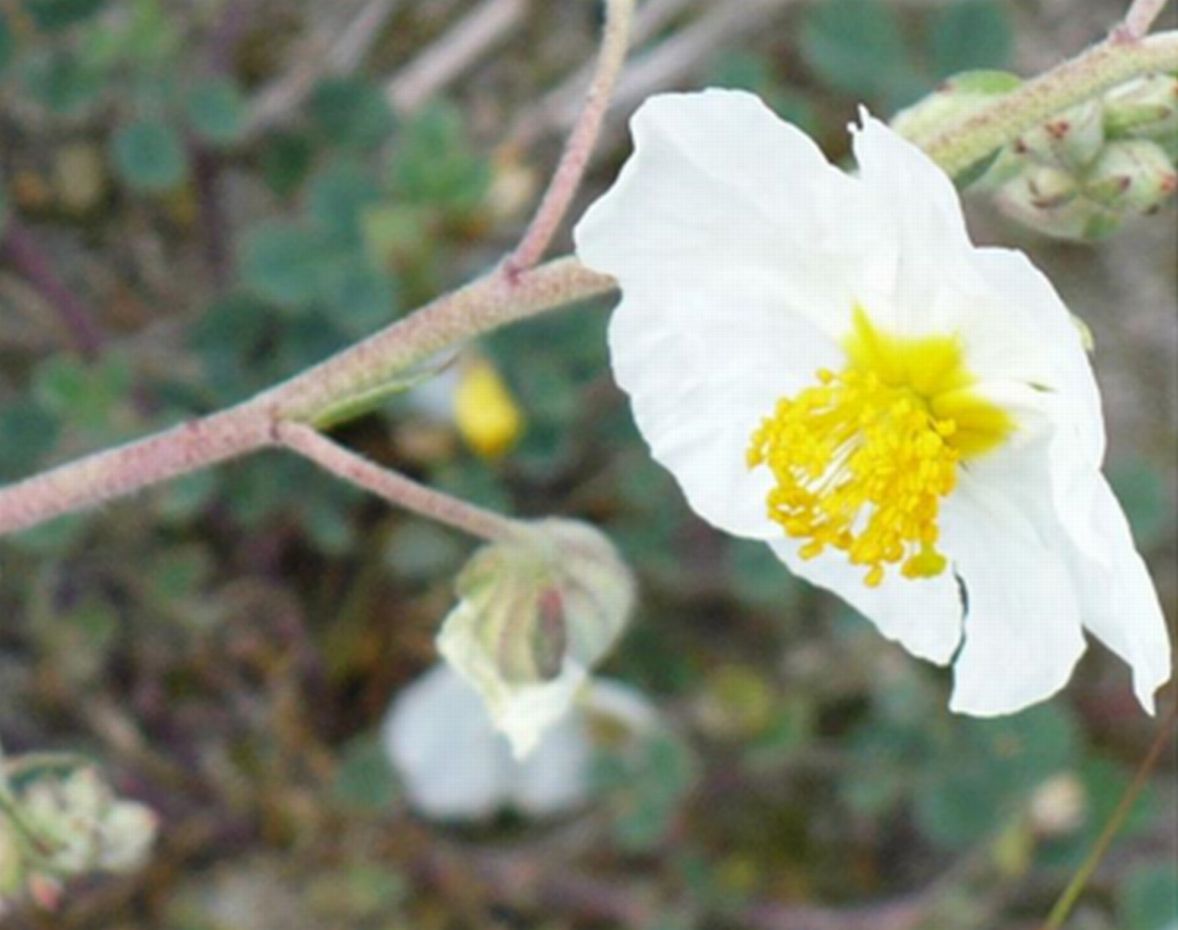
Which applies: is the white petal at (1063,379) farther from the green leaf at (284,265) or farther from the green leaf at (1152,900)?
the green leaf at (1152,900)

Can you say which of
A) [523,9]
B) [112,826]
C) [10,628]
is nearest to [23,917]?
[10,628]

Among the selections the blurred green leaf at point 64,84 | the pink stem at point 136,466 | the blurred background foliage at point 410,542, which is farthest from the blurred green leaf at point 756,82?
the pink stem at point 136,466

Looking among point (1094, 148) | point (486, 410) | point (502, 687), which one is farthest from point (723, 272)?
point (486, 410)

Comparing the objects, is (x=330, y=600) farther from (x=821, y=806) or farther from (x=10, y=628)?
(x=821, y=806)

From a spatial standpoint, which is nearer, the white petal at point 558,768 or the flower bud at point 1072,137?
the flower bud at point 1072,137

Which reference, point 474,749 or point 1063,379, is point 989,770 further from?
point 1063,379

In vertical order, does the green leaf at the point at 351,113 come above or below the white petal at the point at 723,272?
below
